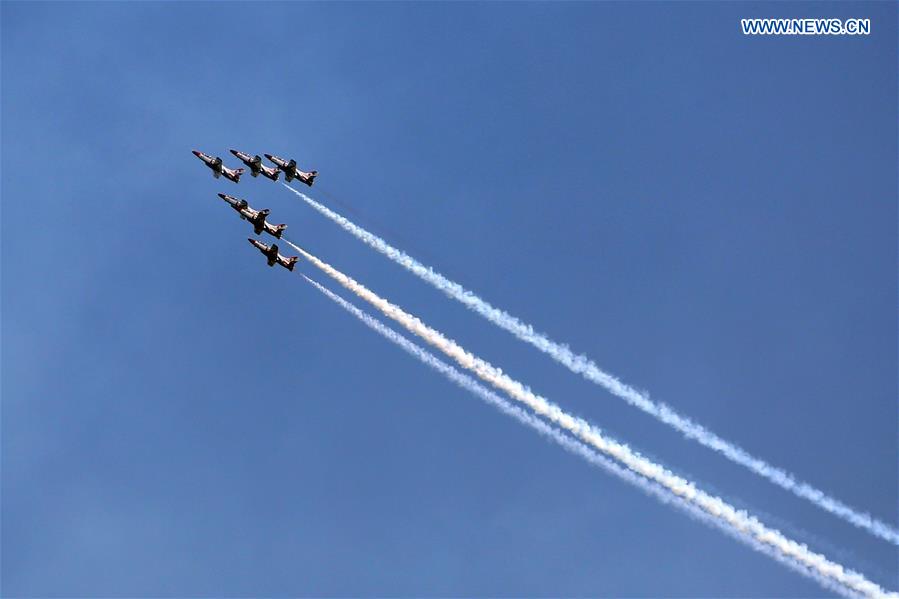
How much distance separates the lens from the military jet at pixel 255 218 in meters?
157

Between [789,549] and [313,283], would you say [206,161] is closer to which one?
[313,283]

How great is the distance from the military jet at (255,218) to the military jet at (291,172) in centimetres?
605

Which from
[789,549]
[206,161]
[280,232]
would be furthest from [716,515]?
[206,161]

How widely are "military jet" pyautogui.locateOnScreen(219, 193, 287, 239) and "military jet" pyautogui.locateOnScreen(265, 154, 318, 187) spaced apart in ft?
19.9

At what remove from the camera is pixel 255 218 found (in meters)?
157

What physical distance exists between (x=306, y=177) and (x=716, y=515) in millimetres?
56220

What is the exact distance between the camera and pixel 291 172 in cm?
16138

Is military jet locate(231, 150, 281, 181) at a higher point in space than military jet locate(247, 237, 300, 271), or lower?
higher

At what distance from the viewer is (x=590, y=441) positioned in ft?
465

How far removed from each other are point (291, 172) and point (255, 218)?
23.9 feet

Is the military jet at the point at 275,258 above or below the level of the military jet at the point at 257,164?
below

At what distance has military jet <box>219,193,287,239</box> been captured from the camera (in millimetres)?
157250

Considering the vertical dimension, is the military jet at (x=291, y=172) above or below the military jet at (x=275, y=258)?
above

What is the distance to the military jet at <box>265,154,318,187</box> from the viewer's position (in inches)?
6344
